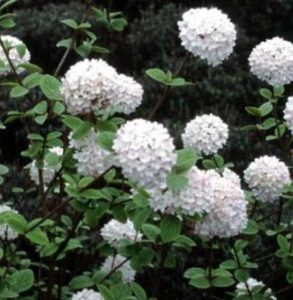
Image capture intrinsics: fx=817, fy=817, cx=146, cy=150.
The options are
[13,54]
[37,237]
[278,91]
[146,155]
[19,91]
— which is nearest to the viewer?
[146,155]

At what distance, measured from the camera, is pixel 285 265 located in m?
2.58

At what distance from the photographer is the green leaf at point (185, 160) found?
1.85m

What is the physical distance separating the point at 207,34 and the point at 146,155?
0.76m

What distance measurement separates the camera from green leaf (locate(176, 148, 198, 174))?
185cm

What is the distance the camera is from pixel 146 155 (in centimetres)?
179

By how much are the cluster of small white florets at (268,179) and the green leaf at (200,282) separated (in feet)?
1.33

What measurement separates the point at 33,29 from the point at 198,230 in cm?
442

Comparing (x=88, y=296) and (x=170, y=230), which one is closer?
(x=170, y=230)

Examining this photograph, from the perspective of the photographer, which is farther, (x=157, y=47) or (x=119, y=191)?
(x=157, y=47)

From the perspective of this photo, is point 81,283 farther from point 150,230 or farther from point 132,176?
point 132,176

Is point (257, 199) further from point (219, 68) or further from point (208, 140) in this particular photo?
point (219, 68)

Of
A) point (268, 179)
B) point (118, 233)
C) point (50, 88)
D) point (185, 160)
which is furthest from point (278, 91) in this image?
point (185, 160)

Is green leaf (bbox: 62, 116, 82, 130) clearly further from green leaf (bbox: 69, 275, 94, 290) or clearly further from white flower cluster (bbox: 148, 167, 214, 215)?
green leaf (bbox: 69, 275, 94, 290)

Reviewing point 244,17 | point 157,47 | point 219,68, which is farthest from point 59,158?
point 244,17
